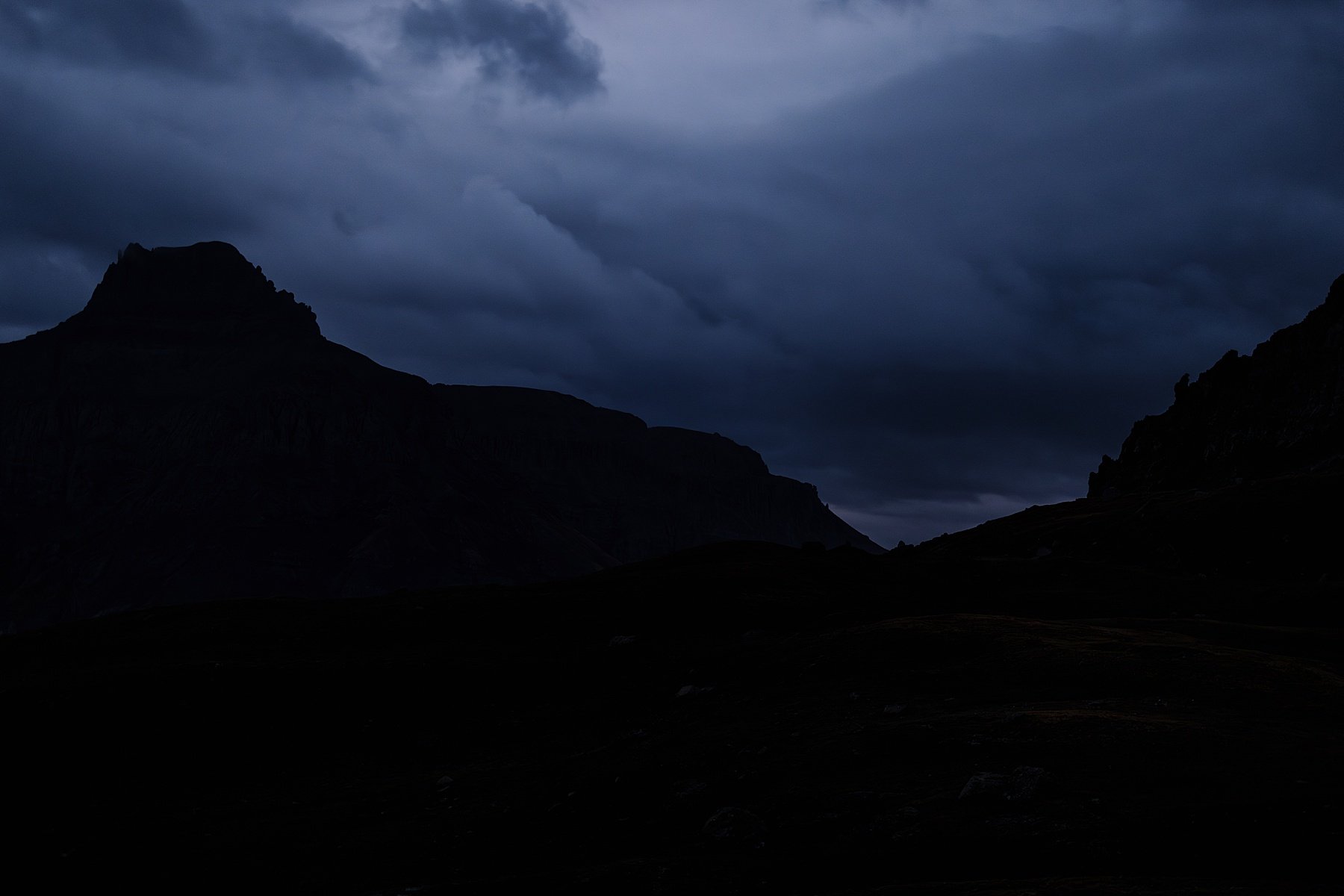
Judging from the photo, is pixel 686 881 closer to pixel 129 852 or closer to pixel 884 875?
pixel 884 875

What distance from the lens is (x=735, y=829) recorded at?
2964cm

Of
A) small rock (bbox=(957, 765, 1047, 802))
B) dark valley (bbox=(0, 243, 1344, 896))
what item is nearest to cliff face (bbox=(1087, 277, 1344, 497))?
dark valley (bbox=(0, 243, 1344, 896))

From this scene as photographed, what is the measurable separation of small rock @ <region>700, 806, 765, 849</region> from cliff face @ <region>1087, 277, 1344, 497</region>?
5793 inches

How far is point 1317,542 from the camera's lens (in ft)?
333

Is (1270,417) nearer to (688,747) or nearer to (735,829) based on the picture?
(688,747)

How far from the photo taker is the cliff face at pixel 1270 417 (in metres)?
163

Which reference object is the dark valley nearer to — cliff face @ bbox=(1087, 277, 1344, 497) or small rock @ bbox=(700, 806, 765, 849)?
small rock @ bbox=(700, 806, 765, 849)

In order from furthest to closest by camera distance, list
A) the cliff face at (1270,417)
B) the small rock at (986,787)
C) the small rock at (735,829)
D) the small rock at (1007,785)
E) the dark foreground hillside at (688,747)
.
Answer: the cliff face at (1270,417) < the small rock at (735,829) < the small rock at (986,787) < the small rock at (1007,785) < the dark foreground hillside at (688,747)

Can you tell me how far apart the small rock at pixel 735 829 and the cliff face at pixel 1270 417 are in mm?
147141

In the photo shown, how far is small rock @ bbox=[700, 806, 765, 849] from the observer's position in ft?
94.8

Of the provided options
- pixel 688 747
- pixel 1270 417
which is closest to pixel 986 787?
pixel 688 747

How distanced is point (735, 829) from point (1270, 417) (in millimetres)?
176126

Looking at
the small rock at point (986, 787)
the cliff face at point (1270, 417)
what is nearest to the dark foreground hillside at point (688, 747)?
the small rock at point (986, 787)

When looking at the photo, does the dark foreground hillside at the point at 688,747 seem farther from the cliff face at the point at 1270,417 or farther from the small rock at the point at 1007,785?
the cliff face at the point at 1270,417
